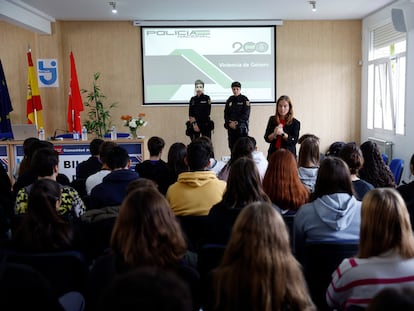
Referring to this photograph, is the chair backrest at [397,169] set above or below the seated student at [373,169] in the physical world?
below

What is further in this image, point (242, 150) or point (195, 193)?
point (242, 150)

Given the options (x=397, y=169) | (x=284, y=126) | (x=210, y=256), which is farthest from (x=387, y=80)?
(x=210, y=256)

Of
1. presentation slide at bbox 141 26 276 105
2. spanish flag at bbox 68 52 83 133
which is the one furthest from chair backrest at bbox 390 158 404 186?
spanish flag at bbox 68 52 83 133

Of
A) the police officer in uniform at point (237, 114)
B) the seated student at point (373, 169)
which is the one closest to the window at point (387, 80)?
the police officer in uniform at point (237, 114)

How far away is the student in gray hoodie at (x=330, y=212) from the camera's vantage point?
2422mm

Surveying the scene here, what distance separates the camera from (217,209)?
8.15ft

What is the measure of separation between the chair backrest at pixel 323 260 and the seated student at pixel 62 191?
152 centimetres

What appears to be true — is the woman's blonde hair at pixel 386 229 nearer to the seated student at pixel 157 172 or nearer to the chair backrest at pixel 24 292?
the chair backrest at pixel 24 292

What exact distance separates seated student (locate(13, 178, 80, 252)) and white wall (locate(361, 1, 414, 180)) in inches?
251

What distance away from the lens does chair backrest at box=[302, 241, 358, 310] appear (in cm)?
213

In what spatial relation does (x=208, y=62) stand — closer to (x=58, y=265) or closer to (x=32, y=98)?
(x=32, y=98)

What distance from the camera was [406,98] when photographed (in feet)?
24.3

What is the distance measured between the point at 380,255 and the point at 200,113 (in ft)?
22.7

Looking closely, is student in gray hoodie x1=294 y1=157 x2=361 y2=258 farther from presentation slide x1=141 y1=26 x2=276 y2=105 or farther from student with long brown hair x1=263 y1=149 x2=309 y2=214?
presentation slide x1=141 y1=26 x2=276 y2=105
